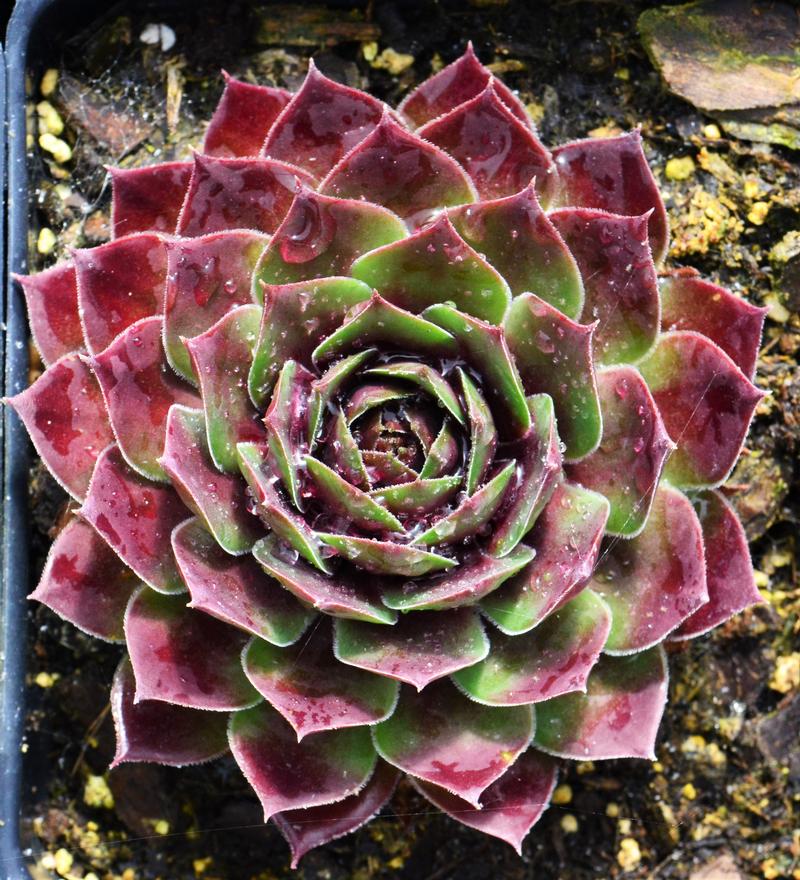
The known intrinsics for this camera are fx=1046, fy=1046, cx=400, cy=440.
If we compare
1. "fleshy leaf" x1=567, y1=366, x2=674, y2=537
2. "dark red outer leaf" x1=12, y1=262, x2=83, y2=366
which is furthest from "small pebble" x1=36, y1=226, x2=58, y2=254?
"fleshy leaf" x1=567, y1=366, x2=674, y2=537

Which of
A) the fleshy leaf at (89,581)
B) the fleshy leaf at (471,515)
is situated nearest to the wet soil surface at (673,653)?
the fleshy leaf at (89,581)

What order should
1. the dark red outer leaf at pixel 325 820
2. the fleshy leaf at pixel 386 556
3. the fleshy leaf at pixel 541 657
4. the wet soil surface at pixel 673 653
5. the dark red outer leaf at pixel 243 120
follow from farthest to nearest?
1. the wet soil surface at pixel 673 653
2. the dark red outer leaf at pixel 243 120
3. the dark red outer leaf at pixel 325 820
4. the fleshy leaf at pixel 541 657
5. the fleshy leaf at pixel 386 556

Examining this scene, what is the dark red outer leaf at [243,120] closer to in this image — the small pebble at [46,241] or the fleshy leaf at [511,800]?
the small pebble at [46,241]

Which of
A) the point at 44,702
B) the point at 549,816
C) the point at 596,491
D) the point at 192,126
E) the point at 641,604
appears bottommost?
the point at 549,816

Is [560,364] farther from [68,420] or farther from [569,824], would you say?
[569,824]

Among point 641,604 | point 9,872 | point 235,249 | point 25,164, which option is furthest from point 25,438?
point 641,604

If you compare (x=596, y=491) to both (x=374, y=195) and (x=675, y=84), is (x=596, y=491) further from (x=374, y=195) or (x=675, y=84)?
(x=675, y=84)
